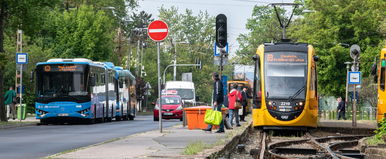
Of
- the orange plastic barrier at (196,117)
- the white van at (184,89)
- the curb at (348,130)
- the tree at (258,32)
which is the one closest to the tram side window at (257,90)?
the orange plastic barrier at (196,117)

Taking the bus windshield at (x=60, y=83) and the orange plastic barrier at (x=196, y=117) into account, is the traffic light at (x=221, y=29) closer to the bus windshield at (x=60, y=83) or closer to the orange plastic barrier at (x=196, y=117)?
the orange plastic barrier at (x=196, y=117)

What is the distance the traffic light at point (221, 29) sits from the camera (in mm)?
24933

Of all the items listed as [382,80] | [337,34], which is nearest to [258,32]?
[337,34]

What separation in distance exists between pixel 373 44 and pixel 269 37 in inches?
1418

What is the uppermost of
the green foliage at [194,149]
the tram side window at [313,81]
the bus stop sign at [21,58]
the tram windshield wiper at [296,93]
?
the bus stop sign at [21,58]

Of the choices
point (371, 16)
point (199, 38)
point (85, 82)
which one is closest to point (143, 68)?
point (199, 38)

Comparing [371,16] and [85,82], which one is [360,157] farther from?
[371,16]

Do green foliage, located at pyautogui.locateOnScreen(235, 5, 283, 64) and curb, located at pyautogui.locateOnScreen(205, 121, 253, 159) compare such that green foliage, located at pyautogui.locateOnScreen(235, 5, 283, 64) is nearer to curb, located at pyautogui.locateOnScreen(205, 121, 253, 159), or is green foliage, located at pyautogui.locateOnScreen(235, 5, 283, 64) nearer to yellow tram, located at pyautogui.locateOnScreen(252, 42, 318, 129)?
yellow tram, located at pyautogui.locateOnScreen(252, 42, 318, 129)

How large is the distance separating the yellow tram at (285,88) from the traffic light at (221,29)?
3.94 meters

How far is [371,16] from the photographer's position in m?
68.2

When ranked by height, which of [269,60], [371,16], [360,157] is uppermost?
[371,16]

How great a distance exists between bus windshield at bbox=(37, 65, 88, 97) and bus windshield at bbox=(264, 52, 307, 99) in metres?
11.7

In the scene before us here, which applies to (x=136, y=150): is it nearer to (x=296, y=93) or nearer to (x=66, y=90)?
(x=296, y=93)

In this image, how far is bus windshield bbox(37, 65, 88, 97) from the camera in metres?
37.8
